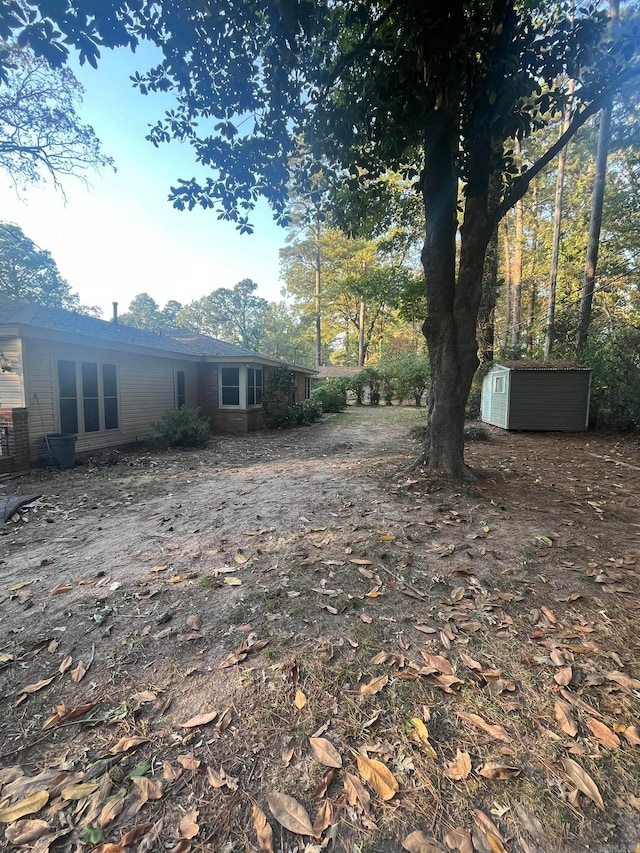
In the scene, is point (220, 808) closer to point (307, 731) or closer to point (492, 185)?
point (307, 731)

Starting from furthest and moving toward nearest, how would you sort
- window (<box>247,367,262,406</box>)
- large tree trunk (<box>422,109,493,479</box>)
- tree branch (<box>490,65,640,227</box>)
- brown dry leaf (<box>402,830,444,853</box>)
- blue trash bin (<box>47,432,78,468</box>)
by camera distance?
window (<box>247,367,262,406</box>)
blue trash bin (<box>47,432,78,468</box>)
large tree trunk (<box>422,109,493,479</box>)
tree branch (<box>490,65,640,227</box>)
brown dry leaf (<box>402,830,444,853</box>)

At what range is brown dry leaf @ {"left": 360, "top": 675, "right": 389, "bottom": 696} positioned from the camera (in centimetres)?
189

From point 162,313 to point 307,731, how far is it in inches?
2198

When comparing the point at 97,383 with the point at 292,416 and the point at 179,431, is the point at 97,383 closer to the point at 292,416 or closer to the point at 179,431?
the point at 179,431

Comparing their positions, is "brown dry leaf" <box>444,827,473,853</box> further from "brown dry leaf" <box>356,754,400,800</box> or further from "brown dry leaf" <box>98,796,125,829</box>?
"brown dry leaf" <box>98,796,125,829</box>

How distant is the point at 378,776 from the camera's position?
4.86 ft

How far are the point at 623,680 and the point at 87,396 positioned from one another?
398 inches

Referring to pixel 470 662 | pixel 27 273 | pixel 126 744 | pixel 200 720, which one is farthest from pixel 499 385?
pixel 27 273

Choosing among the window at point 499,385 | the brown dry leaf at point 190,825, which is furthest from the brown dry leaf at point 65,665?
the window at point 499,385

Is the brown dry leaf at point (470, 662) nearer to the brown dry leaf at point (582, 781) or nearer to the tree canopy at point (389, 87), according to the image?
the brown dry leaf at point (582, 781)

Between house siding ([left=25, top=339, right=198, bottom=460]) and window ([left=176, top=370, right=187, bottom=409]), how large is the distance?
0.44 ft

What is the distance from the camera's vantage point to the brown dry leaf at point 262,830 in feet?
4.14

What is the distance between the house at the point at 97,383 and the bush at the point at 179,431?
928 millimetres

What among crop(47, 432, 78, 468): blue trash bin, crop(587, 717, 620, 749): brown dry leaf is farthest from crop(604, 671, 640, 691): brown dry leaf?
crop(47, 432, 78, 468): blue trash bin
